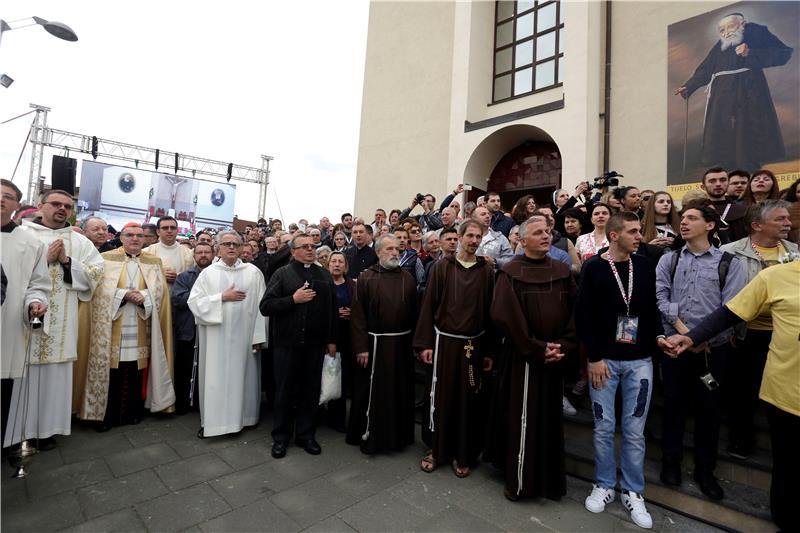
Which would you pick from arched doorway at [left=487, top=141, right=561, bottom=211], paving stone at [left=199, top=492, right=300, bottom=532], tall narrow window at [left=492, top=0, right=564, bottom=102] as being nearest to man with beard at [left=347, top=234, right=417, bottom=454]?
paving stone at [left=199, top=492, right=300, bottom=532]

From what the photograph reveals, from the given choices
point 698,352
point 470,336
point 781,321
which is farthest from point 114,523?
point 781,321

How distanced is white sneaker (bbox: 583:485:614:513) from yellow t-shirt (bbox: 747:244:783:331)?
5.66ft

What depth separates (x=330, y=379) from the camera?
423cm

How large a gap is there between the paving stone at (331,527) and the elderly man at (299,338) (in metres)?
1.13

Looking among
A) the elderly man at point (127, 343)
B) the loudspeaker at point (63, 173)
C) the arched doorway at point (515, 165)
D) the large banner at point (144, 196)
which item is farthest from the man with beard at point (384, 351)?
the large banner at point (144, 196)

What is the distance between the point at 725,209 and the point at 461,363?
10.8 ft

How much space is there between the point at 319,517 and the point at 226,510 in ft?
2.21

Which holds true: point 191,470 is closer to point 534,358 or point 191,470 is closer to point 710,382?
point 534,358

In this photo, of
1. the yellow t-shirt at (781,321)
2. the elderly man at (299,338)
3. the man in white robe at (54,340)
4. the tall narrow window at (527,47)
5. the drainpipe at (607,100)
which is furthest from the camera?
the tall narrow window at (527,47)

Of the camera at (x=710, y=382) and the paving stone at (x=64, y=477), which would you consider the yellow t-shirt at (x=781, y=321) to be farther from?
the paving stone at (x=64, y=477)

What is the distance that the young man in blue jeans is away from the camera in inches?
116

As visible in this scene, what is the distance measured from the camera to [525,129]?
970 centimetres

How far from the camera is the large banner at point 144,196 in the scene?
72.6ft

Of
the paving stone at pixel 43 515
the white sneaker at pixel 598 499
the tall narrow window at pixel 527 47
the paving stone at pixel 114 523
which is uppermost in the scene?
the tall narrow window at pixel 527 47
